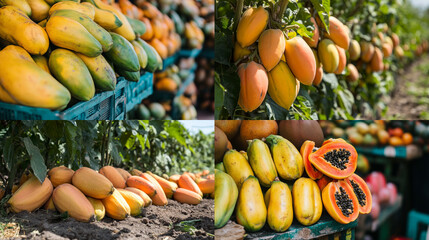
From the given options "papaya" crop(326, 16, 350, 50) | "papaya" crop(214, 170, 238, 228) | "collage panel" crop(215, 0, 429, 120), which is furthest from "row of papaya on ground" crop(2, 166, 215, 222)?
"papaya" crop(326, 16, 350, 50)

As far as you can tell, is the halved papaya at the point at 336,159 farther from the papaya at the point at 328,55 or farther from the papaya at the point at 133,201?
the papaya at the point at 133,201

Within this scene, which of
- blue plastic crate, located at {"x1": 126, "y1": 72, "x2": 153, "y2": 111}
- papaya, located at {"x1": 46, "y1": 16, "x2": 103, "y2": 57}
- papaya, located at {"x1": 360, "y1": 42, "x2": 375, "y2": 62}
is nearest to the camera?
papaya, located at {"x1": 46, "y1": 16, "x2": 103, "y2": 57}

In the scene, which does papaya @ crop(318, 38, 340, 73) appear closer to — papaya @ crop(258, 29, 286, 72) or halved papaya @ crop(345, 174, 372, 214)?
papaya @ crop(258, 29, 286, 72)

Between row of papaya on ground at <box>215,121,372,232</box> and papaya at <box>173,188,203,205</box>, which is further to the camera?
papaya at <box>173,188,203,205</box>

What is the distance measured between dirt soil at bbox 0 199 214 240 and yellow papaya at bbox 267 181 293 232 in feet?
1.04

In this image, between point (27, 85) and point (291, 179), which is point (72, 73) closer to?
point (27, 85)

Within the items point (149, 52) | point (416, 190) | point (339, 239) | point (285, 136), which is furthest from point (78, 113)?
point (416, 190)

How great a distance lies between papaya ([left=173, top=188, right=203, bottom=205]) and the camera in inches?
76.6

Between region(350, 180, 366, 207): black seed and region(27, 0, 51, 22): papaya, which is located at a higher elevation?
region(27, 0, 51, 22): papaya

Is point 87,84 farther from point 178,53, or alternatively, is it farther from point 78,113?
point 178,53

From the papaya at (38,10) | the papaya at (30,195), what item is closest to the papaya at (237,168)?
the papaya at (30,195)

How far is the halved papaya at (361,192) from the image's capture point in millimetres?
1539

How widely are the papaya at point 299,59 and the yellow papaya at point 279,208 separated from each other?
0.41m

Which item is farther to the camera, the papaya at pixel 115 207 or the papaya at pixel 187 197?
the papaya at pixel 187 197
